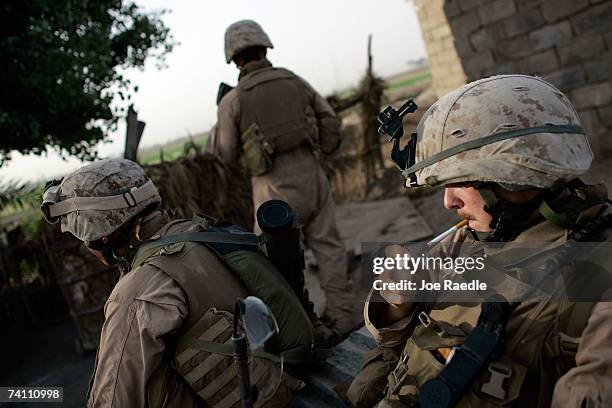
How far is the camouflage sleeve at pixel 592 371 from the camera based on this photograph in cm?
100

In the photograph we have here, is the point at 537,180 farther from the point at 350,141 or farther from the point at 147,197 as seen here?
the point at 350,141

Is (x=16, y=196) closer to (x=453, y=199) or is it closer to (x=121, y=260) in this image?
(x=121, y=260)

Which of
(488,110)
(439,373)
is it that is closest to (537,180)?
(488,110)

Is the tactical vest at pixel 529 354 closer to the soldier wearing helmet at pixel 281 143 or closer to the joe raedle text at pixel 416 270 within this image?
the joe raedle text at pixel 416 270

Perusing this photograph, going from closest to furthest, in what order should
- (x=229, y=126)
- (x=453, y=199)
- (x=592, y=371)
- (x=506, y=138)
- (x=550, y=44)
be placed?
(x=592, y=371) < (x=506, y=138) < (x=453, y=199) < (x=229, y=126) < (x=550, y=44)

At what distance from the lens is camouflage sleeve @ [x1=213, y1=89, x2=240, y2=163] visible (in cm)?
355

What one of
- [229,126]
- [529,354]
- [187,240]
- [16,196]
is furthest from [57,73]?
[529,354]

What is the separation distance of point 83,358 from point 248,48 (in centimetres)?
316

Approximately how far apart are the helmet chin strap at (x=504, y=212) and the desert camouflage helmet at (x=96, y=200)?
1491 mm

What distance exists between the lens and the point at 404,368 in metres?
1.39

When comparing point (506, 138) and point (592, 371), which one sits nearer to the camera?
point (592, 371)

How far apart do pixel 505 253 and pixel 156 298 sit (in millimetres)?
1185

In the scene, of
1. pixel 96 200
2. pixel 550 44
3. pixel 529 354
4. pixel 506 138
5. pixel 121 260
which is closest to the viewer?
pixel 529 354

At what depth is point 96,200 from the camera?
212 centimetres
